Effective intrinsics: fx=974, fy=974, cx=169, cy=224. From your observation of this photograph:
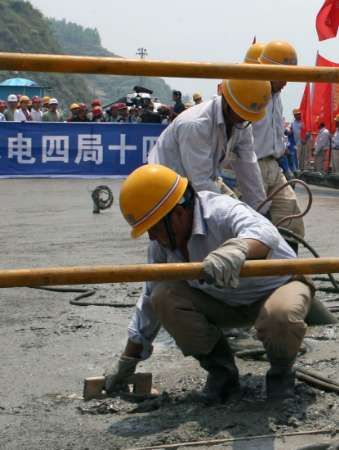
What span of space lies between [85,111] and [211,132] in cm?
1362

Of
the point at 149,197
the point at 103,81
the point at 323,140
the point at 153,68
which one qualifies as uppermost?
the point at 153,68

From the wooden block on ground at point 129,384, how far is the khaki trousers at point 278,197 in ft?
5.66

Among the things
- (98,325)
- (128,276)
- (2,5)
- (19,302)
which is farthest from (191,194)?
(2,5)

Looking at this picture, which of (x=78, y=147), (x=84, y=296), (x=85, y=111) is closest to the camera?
(x=84, y=296)

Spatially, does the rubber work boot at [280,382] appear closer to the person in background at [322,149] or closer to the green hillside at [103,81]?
the person in background at [322,149]

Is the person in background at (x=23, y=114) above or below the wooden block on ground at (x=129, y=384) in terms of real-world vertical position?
below

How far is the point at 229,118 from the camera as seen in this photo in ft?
16.9

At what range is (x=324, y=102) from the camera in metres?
22.7

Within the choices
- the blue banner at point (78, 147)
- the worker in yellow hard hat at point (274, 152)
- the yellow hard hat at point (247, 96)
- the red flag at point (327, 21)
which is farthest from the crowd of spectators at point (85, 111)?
the yellow hard hat at point (247, 96)

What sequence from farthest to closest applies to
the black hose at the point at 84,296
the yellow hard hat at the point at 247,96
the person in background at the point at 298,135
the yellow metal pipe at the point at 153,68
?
the person in background at the point at 298,135
the black hose at the point at 84,296
the yellow hard hat at the point at 247,96
the yellow metal pipe at the point at 153,68

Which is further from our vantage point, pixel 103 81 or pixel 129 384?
pixel 103 81

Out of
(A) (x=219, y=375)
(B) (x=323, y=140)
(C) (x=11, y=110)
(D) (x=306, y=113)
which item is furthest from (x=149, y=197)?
(D) (x=306, y=113)

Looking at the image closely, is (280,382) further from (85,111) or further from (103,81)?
(103,81)

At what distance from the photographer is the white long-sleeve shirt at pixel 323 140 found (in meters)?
23.0
